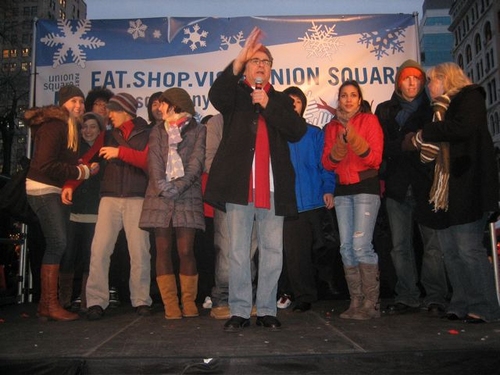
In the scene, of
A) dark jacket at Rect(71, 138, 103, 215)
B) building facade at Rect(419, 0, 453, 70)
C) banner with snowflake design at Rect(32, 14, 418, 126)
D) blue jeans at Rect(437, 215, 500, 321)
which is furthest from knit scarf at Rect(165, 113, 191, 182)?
building facade at Rect(419, 0, 453, 70)

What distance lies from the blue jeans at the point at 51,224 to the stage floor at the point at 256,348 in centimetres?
58

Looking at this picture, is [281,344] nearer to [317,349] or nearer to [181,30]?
[317,349]

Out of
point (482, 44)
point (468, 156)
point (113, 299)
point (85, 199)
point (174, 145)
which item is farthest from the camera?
point (482, 44)

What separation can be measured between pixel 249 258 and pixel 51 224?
169 cm

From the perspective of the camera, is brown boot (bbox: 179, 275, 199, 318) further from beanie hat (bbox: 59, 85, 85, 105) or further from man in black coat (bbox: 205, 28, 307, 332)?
beanie hat (bbox: 59, 85, 85, 105)

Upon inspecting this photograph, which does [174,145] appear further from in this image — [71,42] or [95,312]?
[71,42]

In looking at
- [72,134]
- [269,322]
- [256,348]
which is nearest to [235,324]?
[269,322]

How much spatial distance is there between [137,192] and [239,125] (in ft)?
4.02

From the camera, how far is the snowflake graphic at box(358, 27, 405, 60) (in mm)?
5422

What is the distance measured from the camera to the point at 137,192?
4031mm

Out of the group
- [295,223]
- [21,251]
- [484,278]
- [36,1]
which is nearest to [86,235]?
[21,251]

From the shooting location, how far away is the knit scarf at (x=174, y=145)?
3.77 m

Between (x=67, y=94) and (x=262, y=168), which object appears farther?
(x=67, y=94)

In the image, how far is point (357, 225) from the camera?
11.9 ft
